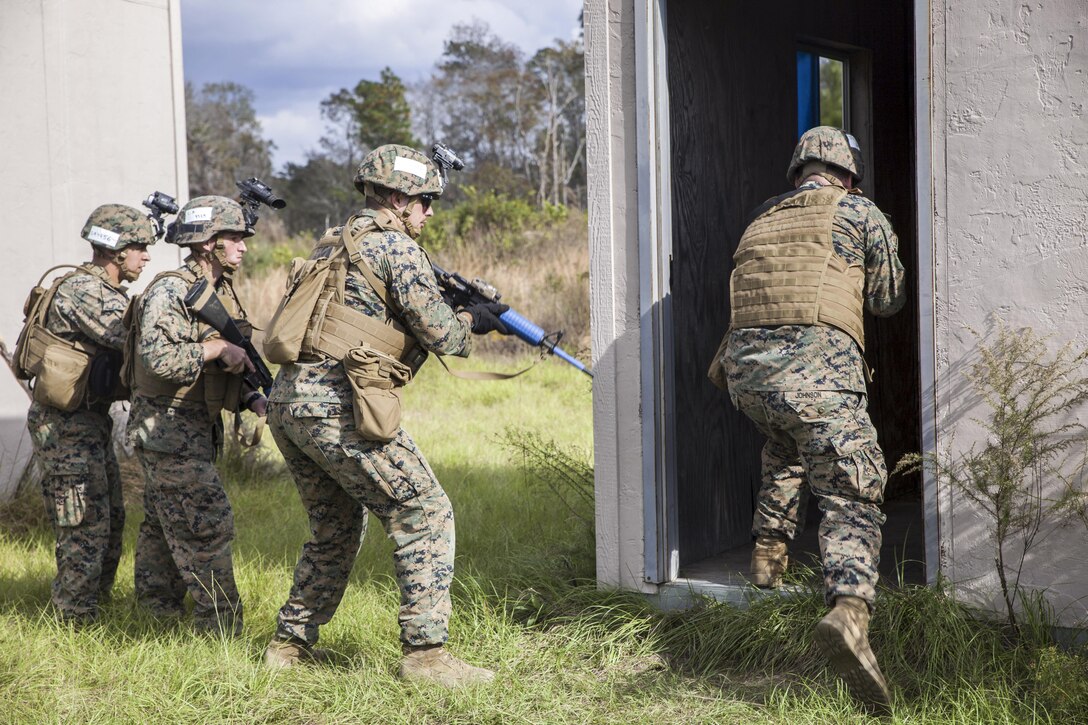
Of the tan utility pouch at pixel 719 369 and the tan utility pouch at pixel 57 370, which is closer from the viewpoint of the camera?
the tan utility pouch at pixel 719 369

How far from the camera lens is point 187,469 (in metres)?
4.89

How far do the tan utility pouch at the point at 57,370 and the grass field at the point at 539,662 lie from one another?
1014mm

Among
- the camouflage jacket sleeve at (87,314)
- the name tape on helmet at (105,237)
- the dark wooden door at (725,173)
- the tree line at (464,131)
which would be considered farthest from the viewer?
the tree line at (464,131)

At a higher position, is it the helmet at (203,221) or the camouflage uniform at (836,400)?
the helmet at (203,221)

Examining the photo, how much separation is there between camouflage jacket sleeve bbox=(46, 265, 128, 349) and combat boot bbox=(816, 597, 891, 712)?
3404 millimetres

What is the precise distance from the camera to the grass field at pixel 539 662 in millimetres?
3797

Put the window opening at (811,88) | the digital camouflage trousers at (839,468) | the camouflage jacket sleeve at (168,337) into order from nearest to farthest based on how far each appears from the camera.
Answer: the digital camouflage trousers at (839,468) < the camouflage jacket sleeve at (168,337) < the window opening at (811,88)

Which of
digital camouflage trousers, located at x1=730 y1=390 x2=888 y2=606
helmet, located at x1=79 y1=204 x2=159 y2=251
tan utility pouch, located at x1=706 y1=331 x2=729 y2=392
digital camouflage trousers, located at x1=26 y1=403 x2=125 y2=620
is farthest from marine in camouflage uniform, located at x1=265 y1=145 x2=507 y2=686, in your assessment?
helmet, located at x1=79 y1=204 x2=159 y2=251

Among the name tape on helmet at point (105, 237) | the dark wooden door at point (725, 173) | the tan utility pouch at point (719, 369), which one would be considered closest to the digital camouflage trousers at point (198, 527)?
the name tape on helmet at point (105, 237)

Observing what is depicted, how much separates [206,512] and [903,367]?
4226 mm

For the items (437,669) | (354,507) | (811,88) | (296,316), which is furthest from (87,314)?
(811,88)

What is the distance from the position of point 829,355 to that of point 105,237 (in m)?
3.37

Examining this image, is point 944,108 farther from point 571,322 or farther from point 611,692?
point 571,322

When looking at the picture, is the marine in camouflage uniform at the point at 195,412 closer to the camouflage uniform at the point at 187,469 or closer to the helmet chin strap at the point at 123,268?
the camouflage uniform at the point at 187,469
